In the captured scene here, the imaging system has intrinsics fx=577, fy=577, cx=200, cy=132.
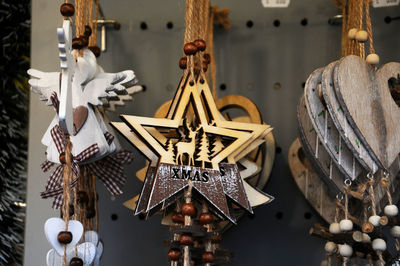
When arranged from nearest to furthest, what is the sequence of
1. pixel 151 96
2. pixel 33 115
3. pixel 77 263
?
pixel 77 263 < pixel 33 115 < pixel 151 96

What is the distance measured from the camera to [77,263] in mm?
726

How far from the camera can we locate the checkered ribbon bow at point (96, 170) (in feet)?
2.55

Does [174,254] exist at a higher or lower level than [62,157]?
lower

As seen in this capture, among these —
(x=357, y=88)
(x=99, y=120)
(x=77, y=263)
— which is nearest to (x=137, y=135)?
(x=99, y=120)

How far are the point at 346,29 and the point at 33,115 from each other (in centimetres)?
54

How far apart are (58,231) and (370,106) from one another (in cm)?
44

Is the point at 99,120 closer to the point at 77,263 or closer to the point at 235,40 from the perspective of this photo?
the point at 77,263

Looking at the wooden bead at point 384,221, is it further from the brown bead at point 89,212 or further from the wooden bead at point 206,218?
the brown bead at point 89,212

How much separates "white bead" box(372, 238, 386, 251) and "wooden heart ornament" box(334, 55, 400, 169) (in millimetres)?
101

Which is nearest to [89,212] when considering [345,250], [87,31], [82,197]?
[82,197]

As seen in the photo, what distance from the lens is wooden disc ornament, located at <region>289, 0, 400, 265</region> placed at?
770 mm

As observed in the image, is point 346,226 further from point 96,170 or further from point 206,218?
point 96,170

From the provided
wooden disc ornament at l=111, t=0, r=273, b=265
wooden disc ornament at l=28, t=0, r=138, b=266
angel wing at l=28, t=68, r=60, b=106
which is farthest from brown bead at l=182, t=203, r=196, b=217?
angel wing at l=28, t=68, r=60, b=106

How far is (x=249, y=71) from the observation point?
3.46 ft
